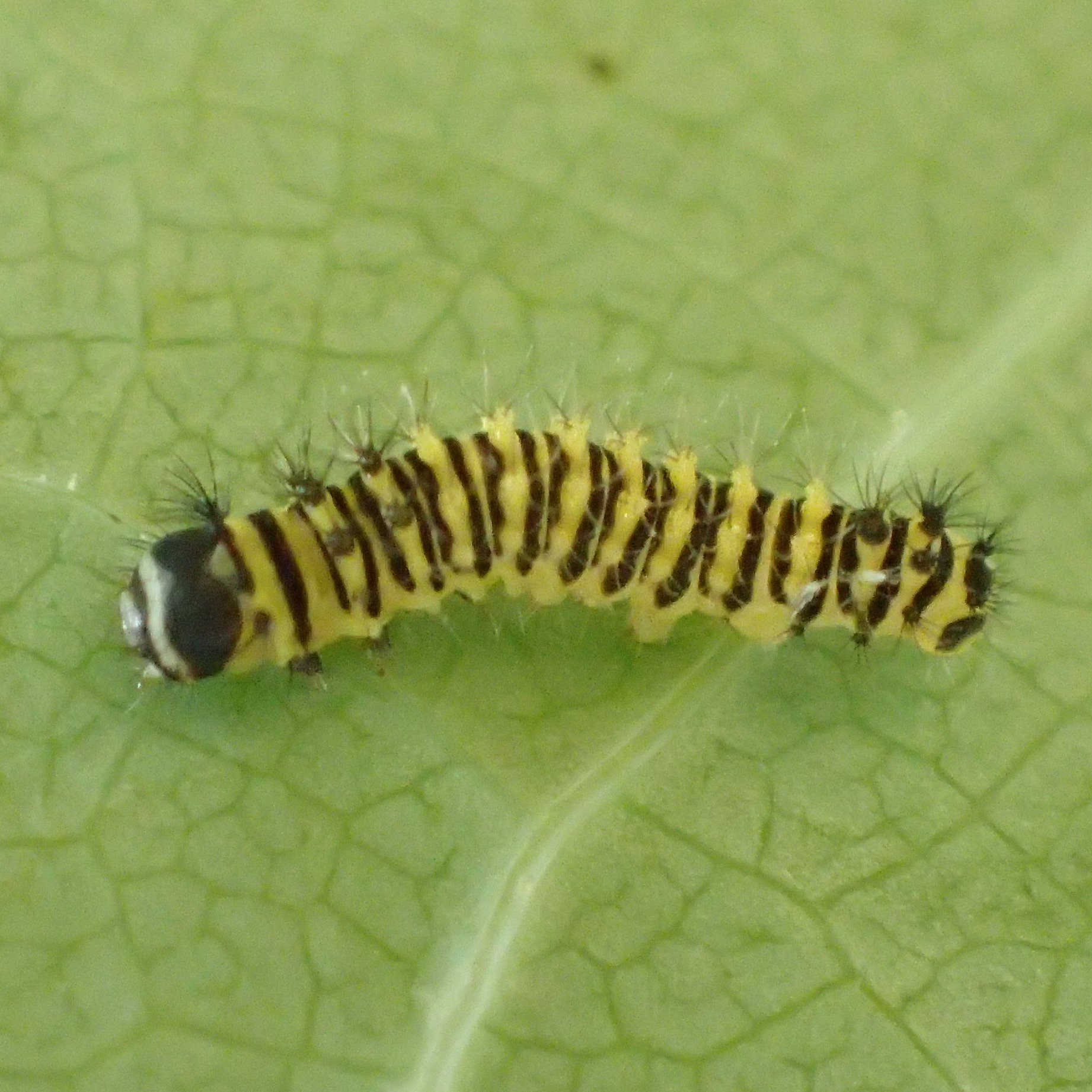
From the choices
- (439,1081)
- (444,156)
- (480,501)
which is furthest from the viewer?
(444,156)

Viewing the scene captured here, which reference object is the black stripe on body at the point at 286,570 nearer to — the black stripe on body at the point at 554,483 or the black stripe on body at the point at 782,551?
the black stripe on body at the point at 554,483

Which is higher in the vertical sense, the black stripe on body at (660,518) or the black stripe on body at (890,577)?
the black stripe on body at (890,577)

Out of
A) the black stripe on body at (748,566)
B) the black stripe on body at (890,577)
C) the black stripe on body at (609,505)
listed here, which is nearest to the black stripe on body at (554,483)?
the black stripe on body at (609,505)

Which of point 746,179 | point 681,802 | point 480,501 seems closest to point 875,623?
point 681,802

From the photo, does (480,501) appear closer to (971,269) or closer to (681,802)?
(681,802)

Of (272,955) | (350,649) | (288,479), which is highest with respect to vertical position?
(288,479)

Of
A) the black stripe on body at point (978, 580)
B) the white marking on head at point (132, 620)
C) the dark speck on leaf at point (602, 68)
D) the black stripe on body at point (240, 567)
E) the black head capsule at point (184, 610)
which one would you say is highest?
the dark speck on leaf at point (602, 68)
